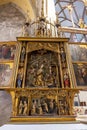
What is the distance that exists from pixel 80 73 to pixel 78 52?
0.76 m

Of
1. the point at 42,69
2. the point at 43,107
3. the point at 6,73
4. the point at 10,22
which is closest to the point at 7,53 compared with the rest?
the point at 6,73

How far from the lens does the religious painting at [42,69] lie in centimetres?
475

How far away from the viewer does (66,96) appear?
4441 millimetres

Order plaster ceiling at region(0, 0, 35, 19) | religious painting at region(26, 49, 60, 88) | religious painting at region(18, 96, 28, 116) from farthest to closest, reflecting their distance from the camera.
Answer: plaster ceiling at region(0, 0, 35, 19), religious painting at region(26, 49, 60, 88), religious painting at region(18, 96, 28, 116)

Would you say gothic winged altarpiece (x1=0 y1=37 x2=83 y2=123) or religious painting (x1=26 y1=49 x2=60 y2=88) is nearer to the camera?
gothic winged altarpiece (x1=0 y1=37 x2=83 y2=123)

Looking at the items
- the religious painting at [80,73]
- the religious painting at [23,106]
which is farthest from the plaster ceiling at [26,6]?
the religious painting at [23,106]

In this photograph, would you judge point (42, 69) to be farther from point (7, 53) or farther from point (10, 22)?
point (10, 22)

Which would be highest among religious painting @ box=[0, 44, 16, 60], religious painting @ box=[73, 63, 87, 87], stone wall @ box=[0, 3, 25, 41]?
stone wall @ box=[0, 3, 25, 41]

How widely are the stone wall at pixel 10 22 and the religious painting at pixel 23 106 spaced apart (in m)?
5.31

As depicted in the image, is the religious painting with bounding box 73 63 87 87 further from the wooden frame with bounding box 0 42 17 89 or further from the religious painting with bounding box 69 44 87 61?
the wooden frame with bounding box 0 42 17 89

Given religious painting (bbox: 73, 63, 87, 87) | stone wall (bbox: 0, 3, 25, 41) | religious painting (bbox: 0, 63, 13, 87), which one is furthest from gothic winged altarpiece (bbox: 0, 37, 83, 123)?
stone wall (bbox: 0, 3, 25, 41)

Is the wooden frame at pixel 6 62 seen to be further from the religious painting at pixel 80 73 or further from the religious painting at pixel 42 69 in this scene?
the religious painting at pixel 80 73

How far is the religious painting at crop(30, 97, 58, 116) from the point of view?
4.19m

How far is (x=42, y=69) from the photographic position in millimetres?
5031
